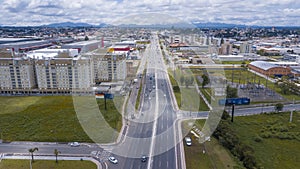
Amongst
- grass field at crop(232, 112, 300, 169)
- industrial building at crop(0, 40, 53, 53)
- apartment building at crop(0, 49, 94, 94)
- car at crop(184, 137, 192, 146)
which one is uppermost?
industrial building at crop(0, 40, 53, 53)

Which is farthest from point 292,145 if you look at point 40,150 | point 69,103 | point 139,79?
point 139,79

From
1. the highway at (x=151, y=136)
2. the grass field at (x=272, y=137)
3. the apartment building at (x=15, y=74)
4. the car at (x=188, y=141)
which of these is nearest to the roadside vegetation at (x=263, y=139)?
the grass field at (x=272, y=137)

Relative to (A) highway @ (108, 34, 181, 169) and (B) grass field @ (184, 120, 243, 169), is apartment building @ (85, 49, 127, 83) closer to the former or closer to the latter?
(A) highway @ (108, 34, 181, 169)

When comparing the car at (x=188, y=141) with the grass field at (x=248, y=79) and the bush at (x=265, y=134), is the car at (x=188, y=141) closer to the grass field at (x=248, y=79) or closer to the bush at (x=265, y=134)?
the bush at (x=265, y=134)

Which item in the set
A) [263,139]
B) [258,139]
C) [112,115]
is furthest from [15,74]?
[263,139]

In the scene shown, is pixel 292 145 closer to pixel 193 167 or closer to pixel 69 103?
pixel 193 167

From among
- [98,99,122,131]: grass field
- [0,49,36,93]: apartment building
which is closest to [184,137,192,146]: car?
[98,99,122,131]: grass field
